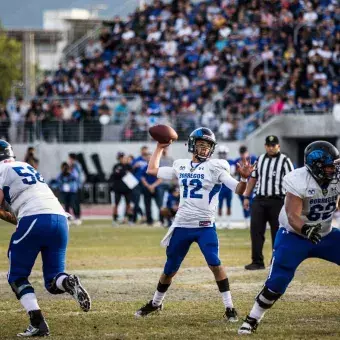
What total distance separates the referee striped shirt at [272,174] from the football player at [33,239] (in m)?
5.05

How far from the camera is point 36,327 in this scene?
7.82 meters

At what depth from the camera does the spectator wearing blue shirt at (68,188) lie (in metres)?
21.8

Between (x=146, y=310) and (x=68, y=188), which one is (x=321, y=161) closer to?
(x=146, y=310)

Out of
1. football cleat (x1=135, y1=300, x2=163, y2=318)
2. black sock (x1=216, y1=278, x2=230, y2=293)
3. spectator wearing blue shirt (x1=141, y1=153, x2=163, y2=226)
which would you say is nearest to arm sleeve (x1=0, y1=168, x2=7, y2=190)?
football cleat (x1=135, y1=300, x2=163, y2=318)

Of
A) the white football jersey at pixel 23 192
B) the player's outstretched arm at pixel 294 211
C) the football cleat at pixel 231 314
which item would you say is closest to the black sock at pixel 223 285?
the football cleat at pixel 231 314

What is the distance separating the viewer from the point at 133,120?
27219 mm

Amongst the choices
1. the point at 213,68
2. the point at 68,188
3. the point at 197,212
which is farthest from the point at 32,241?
the point at 213,68

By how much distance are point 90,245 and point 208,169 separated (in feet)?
24.8

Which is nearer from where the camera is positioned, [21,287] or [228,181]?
[21,287]

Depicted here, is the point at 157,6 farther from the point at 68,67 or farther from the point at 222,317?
the point at 222,317

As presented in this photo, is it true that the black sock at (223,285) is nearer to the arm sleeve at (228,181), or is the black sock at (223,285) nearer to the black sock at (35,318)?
the arm sleeve at (228,181)

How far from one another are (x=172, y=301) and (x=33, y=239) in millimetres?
2250

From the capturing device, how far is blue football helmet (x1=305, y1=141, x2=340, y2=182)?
762 cm

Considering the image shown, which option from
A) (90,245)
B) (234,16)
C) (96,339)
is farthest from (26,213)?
(234,16)
